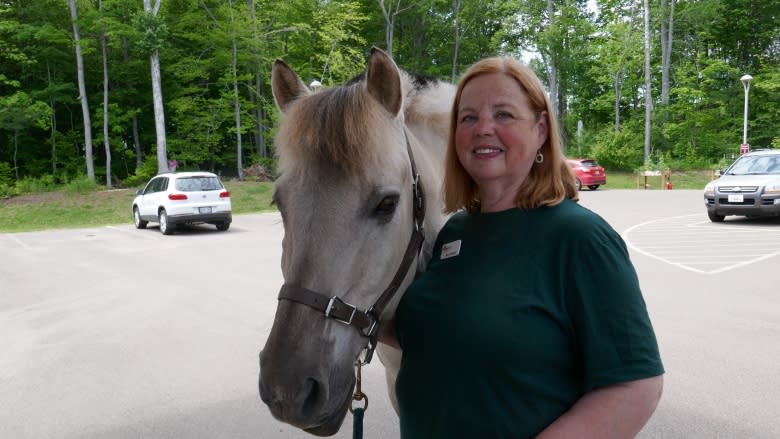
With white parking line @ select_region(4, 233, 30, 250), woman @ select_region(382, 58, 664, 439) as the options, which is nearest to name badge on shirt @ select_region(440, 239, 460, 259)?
woman @ select_region(382, 58, 664, 439)

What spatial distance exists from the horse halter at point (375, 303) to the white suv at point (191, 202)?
1392cm

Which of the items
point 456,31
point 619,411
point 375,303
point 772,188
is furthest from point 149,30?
point 619,411

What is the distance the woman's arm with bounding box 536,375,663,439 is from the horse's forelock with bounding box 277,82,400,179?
94 cm

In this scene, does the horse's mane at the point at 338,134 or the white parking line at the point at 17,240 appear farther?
the white parking line at the point at 17,240

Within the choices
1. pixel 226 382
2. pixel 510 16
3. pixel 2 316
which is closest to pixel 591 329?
pixel 226 382

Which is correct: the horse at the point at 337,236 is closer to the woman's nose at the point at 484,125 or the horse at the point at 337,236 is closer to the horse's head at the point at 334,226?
the horse's head at the point at 334,226

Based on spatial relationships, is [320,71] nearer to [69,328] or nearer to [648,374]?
[69,328]

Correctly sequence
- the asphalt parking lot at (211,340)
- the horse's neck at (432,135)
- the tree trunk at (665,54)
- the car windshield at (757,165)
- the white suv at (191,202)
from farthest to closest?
the tree trunk at (665,54), the white suv at (191,202), the car windshield at (757,165), the asphalt parking lot at (211,340), the horse's neck at (432,135)

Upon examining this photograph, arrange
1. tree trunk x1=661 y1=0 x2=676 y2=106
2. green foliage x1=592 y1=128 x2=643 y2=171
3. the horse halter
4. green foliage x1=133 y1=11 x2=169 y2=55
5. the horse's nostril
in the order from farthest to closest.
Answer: tree trunk x1=661 y1=0 x2=676 y2=106
green foliage x1=592 y1=128 x2=643 y2=171
green foliage x1=133 y1=11 x2=169 y2=55
the horse halter
the horse's nostril

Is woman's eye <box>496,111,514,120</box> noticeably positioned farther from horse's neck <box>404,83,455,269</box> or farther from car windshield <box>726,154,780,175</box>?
car windshield <box>726,154,780,175</box>

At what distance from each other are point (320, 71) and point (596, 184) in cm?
1624

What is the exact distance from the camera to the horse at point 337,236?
4.75 ft

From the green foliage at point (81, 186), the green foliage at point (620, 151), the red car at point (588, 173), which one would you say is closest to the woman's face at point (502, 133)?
the red car at point (588, 173)

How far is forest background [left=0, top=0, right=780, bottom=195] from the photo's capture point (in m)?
26.6
